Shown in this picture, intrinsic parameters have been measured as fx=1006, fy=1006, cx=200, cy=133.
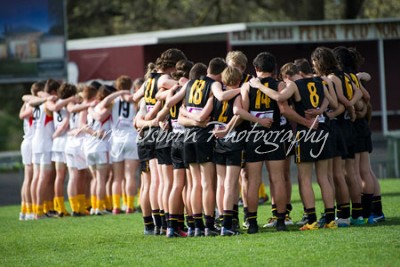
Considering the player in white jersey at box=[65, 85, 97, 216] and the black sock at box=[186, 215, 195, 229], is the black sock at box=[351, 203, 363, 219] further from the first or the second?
the player in white jersey at box=[65, 85, 97, 216]

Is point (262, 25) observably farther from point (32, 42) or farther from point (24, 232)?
point (24, 232)

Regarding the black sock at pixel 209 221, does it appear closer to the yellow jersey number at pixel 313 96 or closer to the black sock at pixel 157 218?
the black sock at pixel 157 218

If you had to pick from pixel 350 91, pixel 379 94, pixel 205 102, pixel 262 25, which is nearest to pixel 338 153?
pixel 350 91

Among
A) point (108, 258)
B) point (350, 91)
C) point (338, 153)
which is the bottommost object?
point (108, 258)

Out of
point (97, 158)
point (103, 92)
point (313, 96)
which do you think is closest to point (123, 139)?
point (97, 158)

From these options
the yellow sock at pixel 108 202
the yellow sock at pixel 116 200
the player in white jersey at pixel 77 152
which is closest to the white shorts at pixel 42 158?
the player in white jersey at pixel 77 152

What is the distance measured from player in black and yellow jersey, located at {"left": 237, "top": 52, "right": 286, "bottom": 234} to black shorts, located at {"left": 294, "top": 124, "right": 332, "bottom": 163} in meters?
0.23

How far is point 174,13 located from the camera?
44500 mm

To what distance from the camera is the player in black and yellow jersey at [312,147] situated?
12.9 m

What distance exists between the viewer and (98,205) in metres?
18.2

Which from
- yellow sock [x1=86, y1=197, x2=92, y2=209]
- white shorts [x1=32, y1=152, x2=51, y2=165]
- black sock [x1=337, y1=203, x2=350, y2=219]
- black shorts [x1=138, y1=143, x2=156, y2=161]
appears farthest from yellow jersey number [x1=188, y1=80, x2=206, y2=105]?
yellow sock [x1=86, y1=197, x2=92, y2=209]

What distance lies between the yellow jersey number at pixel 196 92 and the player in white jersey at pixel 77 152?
5520 millimetres

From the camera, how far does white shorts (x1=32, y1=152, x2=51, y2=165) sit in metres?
18.3

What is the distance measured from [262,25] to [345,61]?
41.8 ft
